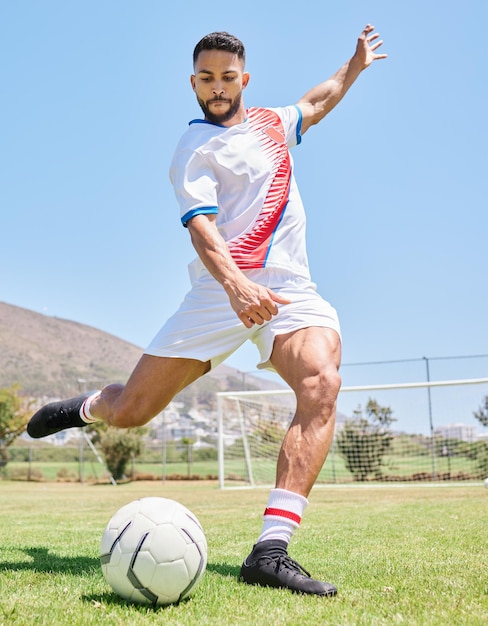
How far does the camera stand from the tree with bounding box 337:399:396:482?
2198 cm

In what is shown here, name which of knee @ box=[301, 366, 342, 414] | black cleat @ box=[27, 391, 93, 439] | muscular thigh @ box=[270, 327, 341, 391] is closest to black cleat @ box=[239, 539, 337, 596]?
knee @ box=[301, 366, 342, 414]

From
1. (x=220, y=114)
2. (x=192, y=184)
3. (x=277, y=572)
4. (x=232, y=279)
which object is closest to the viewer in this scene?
(x=277, y=572)

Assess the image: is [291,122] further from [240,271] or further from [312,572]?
[312,572]

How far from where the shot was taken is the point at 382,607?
8.93 feet

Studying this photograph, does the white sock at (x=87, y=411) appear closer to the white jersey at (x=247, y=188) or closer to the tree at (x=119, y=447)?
the white jersey at (x=247, y=188)

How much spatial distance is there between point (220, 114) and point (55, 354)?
14927cm

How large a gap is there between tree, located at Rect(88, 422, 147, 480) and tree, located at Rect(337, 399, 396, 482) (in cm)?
973

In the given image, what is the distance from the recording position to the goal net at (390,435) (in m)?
21.6

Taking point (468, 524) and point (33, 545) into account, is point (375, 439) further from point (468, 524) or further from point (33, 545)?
point (33, 545)

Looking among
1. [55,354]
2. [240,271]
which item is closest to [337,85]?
[240,271]

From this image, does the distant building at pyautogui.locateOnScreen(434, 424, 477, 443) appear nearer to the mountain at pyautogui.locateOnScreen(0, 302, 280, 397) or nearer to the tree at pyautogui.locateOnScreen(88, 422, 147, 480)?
the tree at pyautogui.locateOnScreen(88, 422, 147, 480)

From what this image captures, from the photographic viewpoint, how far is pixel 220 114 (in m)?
4.27

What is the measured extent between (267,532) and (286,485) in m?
0.24

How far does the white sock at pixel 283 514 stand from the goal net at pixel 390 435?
56.6 feet
